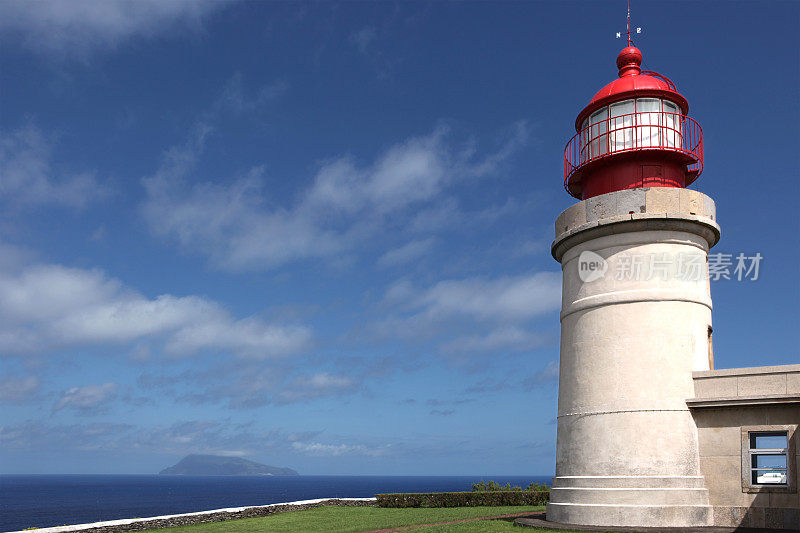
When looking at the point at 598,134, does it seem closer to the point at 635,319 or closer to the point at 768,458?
the point at 635,319

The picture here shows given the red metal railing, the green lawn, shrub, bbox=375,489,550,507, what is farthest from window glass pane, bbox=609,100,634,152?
shrub, bbox=375,489,550,507

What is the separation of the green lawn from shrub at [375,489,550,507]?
110 centimetres

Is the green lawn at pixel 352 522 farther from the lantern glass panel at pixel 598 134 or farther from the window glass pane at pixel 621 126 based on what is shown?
the window glass pane at pixel 621 126

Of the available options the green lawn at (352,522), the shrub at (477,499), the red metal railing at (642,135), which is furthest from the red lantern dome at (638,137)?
the shrub at (477,499)

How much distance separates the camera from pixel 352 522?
803 inches

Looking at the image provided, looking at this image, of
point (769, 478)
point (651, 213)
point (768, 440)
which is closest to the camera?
point (768, 440)

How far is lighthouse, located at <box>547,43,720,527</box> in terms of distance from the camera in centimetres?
1475

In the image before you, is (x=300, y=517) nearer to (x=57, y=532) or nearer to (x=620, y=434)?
(x=57, y=532)

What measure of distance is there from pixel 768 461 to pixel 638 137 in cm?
816

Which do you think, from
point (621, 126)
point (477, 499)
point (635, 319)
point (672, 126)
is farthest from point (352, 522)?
point (672, 126)

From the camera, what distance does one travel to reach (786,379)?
13734 mm

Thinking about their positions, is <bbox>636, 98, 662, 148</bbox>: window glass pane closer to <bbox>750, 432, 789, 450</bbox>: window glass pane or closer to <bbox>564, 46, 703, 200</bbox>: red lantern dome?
<bbox>564, 46, 703, 200</bbox>: red lantern dome

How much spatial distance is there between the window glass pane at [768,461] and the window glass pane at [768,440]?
0.19m

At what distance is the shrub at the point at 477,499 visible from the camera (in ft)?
86.1
